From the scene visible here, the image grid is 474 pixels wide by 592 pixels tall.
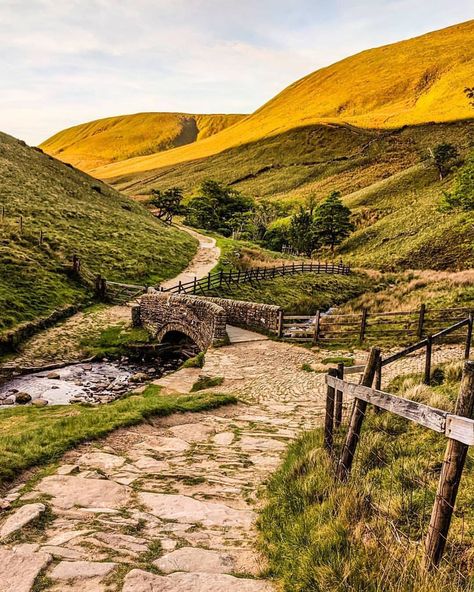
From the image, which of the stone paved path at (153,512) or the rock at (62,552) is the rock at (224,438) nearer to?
the stone paved path at (153,512)

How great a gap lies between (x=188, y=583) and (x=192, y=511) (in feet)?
5.81

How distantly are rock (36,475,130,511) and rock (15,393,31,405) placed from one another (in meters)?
11.1

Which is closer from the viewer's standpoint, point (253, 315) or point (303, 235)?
point (253, 315)

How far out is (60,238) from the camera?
40844 mm

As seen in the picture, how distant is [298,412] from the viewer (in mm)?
11898

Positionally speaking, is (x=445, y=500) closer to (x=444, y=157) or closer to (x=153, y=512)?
(x=153, y=512)

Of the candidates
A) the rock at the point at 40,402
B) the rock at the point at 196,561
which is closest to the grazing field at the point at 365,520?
the rock at the point at 196,561

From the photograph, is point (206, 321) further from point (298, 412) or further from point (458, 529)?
point (458, 529)

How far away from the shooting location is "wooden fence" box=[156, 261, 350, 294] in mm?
32594

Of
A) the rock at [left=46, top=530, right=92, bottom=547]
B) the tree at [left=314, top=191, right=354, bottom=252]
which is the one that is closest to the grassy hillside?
the rock at [left=46, top=530, right=92, bottom=547]

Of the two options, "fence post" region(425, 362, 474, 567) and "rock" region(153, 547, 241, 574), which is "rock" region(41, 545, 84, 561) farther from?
"fence post" region(425, 362, 474, 567)

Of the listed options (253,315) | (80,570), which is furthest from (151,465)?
(253,315)

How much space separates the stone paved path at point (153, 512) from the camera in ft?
13.3

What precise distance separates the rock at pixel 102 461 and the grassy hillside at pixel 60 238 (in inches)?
723
